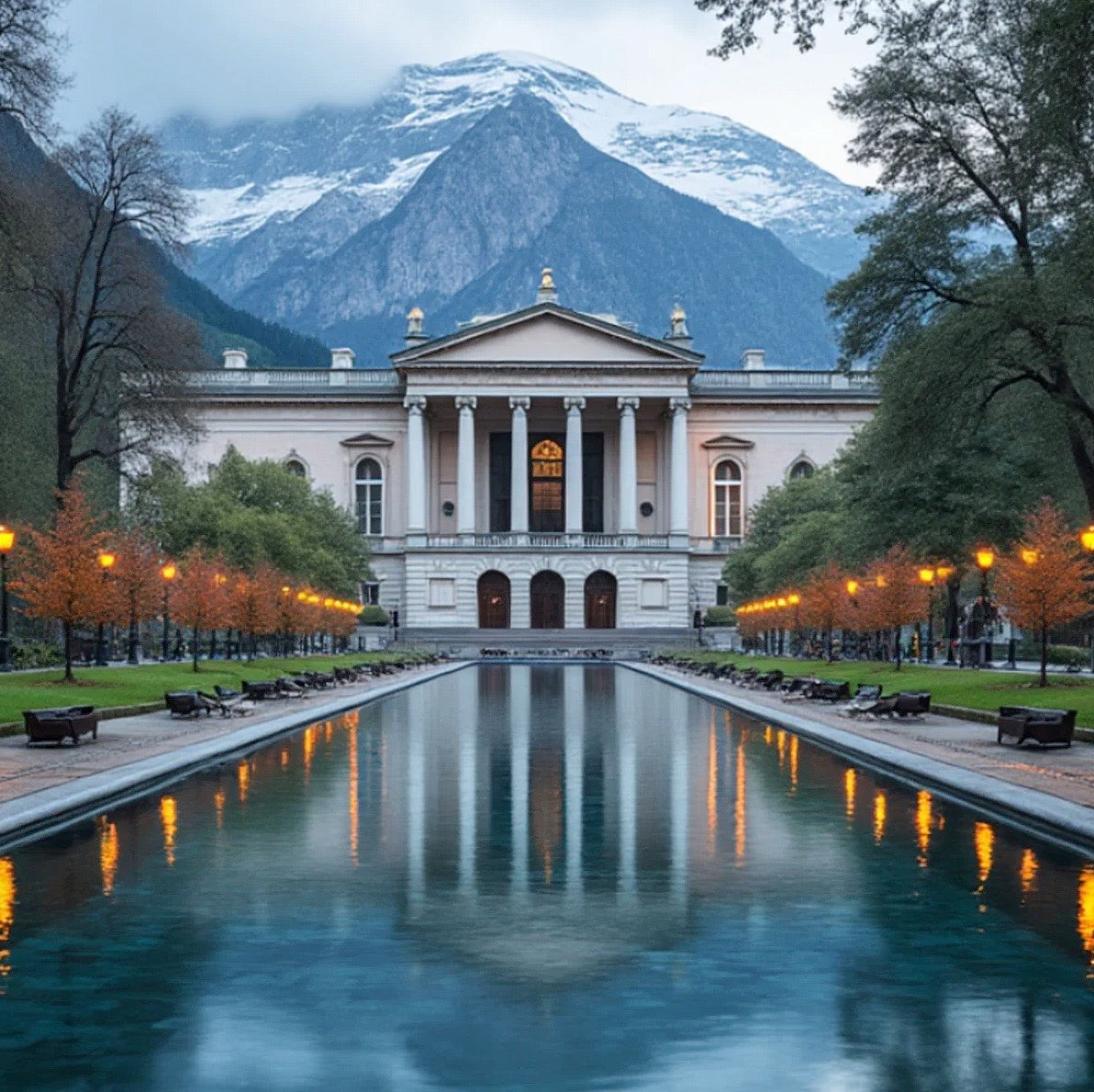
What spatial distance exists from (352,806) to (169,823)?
2265 mm

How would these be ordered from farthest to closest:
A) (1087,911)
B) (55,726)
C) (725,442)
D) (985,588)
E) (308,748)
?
(725,442), (985,588), (308,748), (55,726), (1087,911)

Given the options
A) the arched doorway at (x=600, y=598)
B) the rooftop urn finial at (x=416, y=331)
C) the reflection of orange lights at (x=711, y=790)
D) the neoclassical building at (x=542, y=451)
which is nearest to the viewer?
the reflection of orange lights at (x=711, y=790)

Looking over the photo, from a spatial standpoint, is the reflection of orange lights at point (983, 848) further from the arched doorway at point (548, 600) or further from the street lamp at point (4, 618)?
the arched doorway at point (548, 600)

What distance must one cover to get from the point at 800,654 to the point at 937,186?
44110 millimetres

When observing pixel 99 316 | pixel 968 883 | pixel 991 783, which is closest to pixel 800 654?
pixel 99 316

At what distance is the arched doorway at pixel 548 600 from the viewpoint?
106188 millimetres

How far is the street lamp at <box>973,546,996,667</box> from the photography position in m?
47.2

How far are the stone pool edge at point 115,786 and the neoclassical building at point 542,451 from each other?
74.3 m

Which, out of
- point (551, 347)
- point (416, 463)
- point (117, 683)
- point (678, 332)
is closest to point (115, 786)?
point (117, 683)

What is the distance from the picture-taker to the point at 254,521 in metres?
70.4

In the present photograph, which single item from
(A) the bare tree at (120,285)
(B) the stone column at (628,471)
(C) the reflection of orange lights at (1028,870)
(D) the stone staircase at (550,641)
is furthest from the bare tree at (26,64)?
(B) the stone column at (628,471)

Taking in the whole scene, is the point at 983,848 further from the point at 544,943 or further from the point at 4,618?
the point at 4,618

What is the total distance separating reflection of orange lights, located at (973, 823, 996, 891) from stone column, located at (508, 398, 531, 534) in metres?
90.7

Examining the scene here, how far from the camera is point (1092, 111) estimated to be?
76.5 ft
